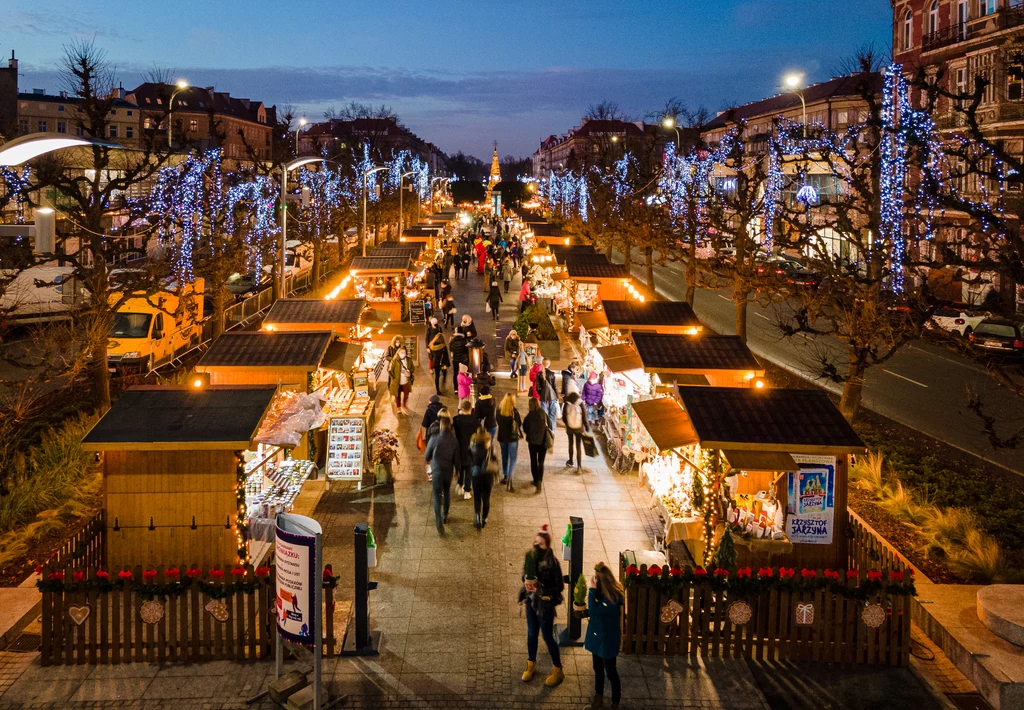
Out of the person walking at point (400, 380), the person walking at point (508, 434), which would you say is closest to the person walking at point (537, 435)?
the person walking at point (508, 434)

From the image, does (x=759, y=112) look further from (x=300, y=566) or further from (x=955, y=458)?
(x=300, y=566)

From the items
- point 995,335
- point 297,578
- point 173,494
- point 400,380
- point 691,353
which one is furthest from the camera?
point 995,335

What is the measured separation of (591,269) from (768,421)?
67.8 ft

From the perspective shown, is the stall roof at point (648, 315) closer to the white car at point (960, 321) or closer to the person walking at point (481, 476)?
the person walking at point (481, 476)

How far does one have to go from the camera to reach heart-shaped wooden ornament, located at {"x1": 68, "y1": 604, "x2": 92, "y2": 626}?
824 centimetres

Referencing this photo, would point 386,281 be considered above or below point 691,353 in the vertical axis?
above

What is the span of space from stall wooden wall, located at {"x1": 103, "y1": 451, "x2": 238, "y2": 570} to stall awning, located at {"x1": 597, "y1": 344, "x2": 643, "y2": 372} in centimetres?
860

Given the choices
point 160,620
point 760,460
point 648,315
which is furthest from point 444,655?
point 648,315

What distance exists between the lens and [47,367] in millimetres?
14359

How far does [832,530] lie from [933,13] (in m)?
38.6

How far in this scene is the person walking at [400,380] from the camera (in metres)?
18.8

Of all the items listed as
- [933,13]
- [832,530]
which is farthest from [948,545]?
[933,13]

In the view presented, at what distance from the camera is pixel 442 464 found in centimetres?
1181

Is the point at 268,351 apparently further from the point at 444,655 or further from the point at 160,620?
the point at 444,655
